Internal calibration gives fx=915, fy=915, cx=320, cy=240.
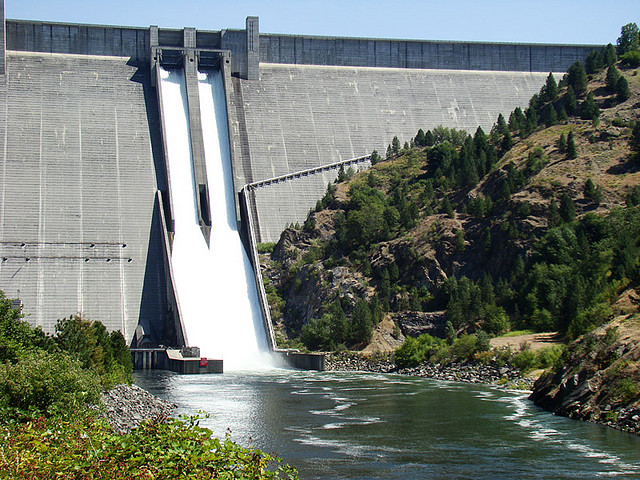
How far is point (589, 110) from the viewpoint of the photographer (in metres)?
69.7

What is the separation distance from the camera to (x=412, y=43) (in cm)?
8481

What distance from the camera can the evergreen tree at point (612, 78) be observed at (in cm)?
7297

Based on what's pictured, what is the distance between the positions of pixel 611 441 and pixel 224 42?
58126 mm

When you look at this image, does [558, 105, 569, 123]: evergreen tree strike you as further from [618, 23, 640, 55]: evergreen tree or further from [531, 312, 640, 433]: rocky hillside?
[531, 312, 640, 433]: rocky hillside

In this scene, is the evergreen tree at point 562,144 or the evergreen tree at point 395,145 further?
the evergreen tree at point 395,145

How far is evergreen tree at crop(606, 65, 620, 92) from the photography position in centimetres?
7297

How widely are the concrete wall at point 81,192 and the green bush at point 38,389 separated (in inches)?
1532

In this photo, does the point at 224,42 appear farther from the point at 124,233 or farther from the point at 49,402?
the point at 49,402

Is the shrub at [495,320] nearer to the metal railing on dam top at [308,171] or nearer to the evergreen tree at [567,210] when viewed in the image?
the evergreen tree at [567,210]

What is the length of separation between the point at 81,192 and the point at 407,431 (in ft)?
143

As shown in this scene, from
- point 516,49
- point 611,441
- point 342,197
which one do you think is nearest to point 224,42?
point 342,197

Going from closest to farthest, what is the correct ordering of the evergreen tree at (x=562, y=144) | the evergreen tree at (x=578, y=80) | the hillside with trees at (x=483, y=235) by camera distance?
the hillside with trees at (x=483, y=235) < the evergreen tree at (x=562, y=144) < the evergreen tree at (x=578, y=80)

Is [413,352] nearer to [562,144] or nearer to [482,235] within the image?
[482,235]

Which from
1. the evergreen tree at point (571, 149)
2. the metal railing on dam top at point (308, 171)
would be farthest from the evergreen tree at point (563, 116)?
the metal railing on dam top at point (308, 171)
